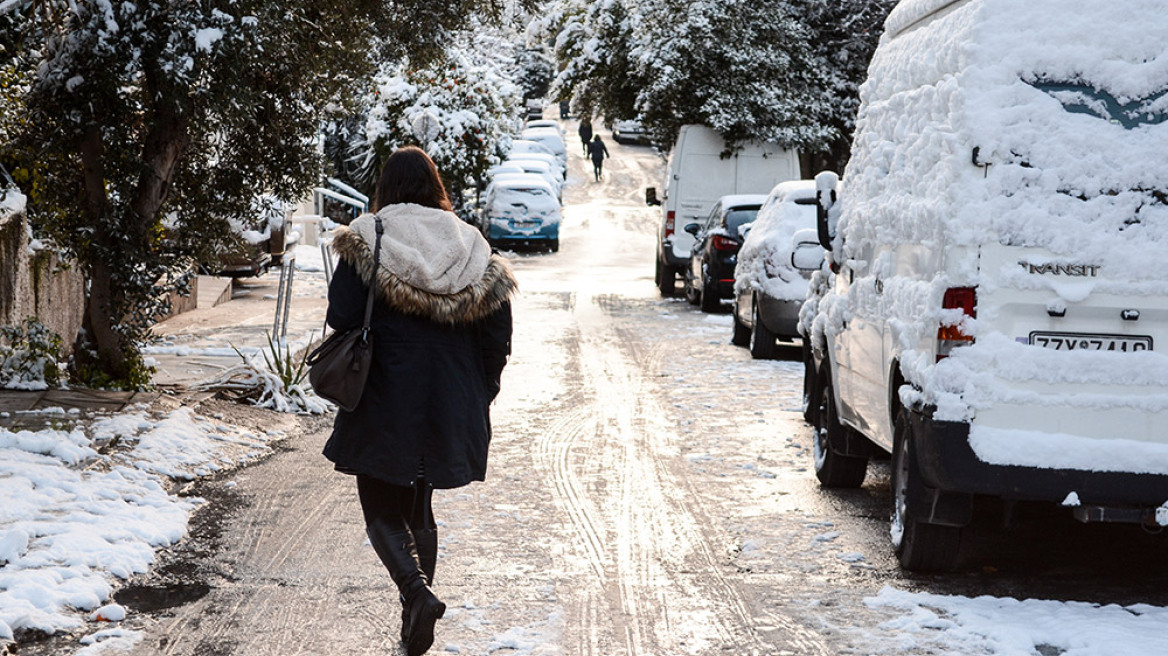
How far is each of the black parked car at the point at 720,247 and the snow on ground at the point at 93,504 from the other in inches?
373

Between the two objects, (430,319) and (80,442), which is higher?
(430,319)

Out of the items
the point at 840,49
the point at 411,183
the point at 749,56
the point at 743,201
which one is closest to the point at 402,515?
the point at 411,183

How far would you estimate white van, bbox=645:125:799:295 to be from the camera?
22812 mm

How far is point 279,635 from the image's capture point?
553cm

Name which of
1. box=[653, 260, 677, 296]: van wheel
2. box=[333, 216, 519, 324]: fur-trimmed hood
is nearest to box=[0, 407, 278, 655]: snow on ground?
box=[333, 216, 519, 324]: fur-trimmed hood

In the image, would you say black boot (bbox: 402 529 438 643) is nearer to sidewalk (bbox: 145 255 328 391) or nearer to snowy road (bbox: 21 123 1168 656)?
snowy road (bbox: 21 123 1168 656)

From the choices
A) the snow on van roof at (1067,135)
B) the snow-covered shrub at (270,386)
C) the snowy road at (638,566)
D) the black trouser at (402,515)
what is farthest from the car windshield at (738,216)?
the black trouser at (402,515)

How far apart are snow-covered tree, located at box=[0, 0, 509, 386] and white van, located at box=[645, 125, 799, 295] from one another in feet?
36.9

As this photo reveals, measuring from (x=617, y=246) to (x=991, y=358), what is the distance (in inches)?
1165

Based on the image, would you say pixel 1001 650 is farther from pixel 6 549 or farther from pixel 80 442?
pixel 80 442

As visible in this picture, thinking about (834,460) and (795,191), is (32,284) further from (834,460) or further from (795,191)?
(795,191)

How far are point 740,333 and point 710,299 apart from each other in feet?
12.2

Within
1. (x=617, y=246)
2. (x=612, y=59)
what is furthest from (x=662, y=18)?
(x=617, y=246)

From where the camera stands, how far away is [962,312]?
5902 mm
